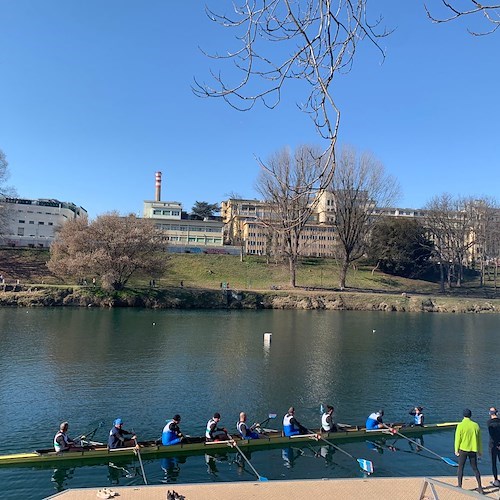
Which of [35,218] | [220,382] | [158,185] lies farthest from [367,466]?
[158,185]

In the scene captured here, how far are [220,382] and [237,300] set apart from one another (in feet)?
119

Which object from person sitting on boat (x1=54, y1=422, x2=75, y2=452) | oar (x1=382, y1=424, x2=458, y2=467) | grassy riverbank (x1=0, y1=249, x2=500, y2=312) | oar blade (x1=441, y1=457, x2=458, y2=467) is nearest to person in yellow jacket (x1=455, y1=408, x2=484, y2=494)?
oar blade (x1=441, y1=457, x2=458, y2=467)

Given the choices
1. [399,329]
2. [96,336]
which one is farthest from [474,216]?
[96,336]

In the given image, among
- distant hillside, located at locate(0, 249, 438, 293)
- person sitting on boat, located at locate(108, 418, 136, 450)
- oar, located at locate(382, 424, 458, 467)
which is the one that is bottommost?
oar, located at locate(382, 424, 458, 467)

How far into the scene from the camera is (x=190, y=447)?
53.4ft

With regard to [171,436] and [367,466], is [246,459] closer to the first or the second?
[171,436]

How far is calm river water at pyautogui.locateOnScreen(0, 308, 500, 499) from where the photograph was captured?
15.5 m

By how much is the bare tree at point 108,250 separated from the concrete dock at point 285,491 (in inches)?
1879

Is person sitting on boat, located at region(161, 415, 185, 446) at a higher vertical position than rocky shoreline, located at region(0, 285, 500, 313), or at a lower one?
lower

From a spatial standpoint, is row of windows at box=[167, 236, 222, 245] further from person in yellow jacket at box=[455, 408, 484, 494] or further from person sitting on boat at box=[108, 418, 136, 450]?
person in yellow jacket at box=[455, 408, 484, 494]

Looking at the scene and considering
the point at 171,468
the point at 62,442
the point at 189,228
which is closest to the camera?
the point at 62,442

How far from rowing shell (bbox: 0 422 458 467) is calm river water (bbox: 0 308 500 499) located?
1.18 feet

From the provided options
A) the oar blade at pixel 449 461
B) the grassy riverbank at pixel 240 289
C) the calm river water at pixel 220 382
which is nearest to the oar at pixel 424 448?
the oar blade at pixel 449 461

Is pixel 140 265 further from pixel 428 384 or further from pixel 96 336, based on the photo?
pixel 428 384
